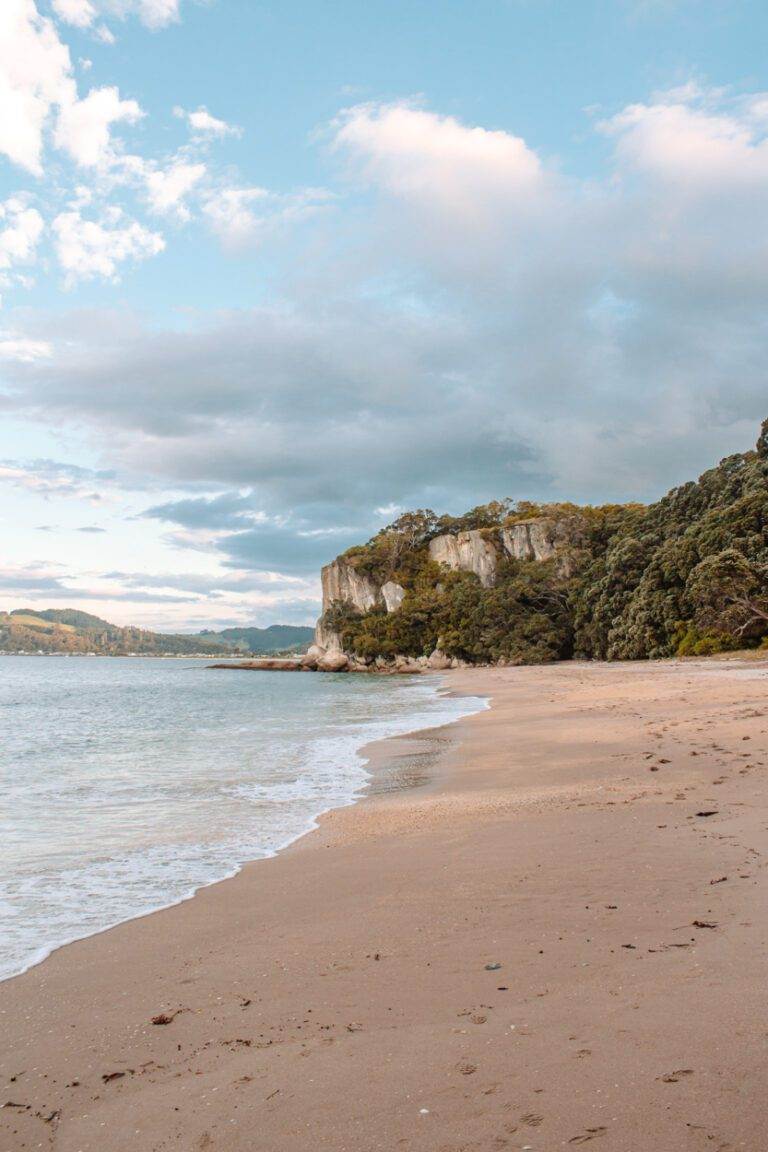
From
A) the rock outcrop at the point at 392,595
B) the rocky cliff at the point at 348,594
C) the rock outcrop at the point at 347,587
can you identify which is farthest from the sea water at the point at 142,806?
the rock outcrop at the point at 347,587

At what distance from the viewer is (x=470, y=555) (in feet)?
322

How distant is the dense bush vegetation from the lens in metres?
44.6

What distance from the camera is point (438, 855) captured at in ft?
22.1

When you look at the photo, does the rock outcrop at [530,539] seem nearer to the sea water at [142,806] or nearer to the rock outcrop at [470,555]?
the rock outcrop at [470,555]

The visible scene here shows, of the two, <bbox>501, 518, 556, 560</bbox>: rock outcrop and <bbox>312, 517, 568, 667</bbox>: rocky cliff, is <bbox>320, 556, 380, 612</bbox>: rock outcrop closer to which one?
<bbox>312, 517, 568, 667</bbox>: rocky cliff

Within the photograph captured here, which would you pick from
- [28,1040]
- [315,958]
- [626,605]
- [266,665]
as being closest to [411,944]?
[315,958]

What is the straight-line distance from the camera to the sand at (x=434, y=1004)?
8.93 ft

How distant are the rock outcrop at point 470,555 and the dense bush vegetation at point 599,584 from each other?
172cm

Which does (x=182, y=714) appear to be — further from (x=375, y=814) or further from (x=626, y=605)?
(x=626, y=605)

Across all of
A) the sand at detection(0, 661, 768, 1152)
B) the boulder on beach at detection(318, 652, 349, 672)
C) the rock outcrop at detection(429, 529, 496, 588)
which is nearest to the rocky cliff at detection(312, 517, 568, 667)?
the rock outcrop at detection(429, 529, 496, 588)

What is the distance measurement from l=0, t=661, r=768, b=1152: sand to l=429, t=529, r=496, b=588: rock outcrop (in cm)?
8813

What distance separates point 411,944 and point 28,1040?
2154 mm

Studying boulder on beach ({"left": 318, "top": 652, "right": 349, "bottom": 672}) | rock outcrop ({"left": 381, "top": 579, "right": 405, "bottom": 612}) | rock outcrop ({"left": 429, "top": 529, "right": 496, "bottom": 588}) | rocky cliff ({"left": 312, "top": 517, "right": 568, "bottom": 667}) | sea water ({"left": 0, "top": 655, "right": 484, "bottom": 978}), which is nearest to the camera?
sea water ({"left": 0, "top": 655, "right": 484, "bottom": 978})

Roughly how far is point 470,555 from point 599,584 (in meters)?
34.5
